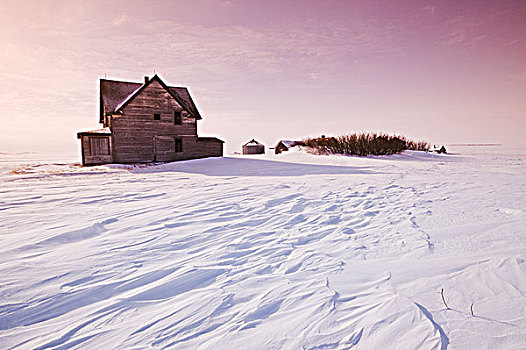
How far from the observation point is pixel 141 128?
1783 cm

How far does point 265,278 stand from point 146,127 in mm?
18604

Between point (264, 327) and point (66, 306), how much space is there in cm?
160

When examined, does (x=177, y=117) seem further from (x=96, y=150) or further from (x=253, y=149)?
(x=253, y=149)

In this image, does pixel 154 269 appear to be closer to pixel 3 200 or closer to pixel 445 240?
pixel 445 240

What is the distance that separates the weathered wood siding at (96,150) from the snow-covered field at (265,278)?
14.9 metres

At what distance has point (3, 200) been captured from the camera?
17.3 feet

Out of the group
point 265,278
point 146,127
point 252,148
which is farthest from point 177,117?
point 252,148

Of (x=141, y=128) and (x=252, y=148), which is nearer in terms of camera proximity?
(x=141, y=128)

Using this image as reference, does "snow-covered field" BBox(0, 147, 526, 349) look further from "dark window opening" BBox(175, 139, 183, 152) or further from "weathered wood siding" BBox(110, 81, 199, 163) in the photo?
"dark window opening" BBox(175, 139, 183, 152)

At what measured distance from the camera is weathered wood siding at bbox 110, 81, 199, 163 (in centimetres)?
1727

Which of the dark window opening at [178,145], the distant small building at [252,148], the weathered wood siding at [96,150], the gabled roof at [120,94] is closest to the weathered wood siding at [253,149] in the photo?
the distant small building at [252,148]

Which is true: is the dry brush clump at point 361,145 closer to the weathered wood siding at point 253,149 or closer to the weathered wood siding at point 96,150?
the weathered wood siding at point 96,150

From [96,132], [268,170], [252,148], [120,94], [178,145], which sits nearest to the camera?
[268,170]

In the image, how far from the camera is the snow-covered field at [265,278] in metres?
1.59
